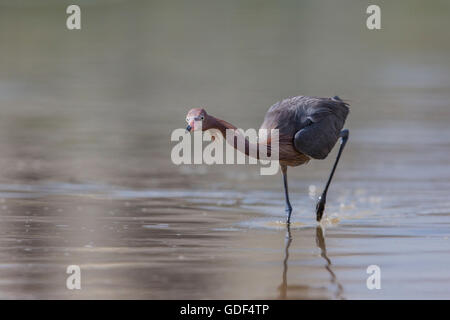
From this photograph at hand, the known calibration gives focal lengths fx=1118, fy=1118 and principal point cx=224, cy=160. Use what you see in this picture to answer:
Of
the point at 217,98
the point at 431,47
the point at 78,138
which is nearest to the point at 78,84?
the point at 217,98

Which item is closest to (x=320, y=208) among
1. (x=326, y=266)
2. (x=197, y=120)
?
(x=197, y=120)

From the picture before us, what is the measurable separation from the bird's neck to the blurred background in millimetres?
720

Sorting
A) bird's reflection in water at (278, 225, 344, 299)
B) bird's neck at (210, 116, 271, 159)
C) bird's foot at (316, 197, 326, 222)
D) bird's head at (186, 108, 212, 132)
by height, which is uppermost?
bird's head at (186, 108, 212, 132)

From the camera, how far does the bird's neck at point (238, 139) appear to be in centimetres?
1033

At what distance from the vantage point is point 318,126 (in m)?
11.3

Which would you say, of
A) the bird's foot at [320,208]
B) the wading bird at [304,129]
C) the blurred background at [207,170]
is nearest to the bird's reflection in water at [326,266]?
the blurred background at [207,170]

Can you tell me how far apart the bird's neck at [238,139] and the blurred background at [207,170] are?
72cm

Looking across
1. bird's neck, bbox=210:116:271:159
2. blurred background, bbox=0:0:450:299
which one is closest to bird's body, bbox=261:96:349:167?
bird's neck, bbox=210:116:271:159

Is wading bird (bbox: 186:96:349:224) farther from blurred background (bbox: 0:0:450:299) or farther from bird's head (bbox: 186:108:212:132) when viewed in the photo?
bird's head (bbox: 186:108:212:132)

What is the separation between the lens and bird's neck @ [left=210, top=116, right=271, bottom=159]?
10327 millimetres

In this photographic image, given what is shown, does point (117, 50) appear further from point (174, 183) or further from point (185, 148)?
point (174, 183)

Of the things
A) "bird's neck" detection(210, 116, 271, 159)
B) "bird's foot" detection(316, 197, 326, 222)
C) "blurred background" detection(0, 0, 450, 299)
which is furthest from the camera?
"bird's foot" detection(316, 197, 326, 222)

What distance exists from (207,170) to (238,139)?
4014 mm
